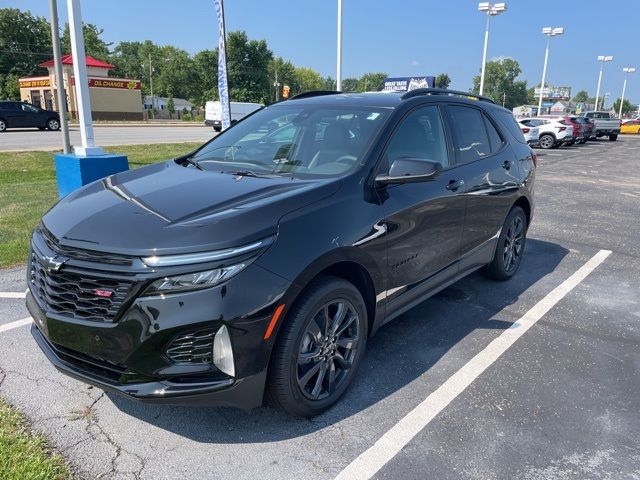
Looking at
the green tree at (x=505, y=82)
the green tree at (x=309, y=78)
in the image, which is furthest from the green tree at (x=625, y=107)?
the green tree at (x=309, y=78)

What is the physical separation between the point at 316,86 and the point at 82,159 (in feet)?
428

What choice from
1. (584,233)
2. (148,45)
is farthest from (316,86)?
(584,233)

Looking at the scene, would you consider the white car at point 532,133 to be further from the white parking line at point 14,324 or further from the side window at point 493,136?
the white parking line at point 14,324

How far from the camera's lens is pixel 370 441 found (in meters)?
2.76

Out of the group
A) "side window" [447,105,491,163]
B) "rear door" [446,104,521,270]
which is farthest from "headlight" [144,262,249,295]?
"side window" [447,105,491,163]

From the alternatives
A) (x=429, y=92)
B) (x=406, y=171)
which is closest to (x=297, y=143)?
(x=406, y=171)

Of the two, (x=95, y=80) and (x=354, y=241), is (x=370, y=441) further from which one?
(x=95, y=80)

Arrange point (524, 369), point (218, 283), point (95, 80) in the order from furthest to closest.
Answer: point (95, 80) → point (524, 369) → point (218, 283)

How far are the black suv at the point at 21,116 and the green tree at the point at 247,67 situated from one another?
52967mm

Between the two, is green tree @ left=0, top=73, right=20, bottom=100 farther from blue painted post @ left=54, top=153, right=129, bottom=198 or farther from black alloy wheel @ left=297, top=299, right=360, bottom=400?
black alloy wheel @ left=297, top=299, right=360, bottom=400

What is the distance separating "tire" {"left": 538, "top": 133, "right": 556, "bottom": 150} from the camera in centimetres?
2598

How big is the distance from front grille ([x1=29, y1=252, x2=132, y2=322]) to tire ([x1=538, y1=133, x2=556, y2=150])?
27.3 metres

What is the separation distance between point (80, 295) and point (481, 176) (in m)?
3.28

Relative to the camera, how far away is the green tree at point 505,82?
148 m
